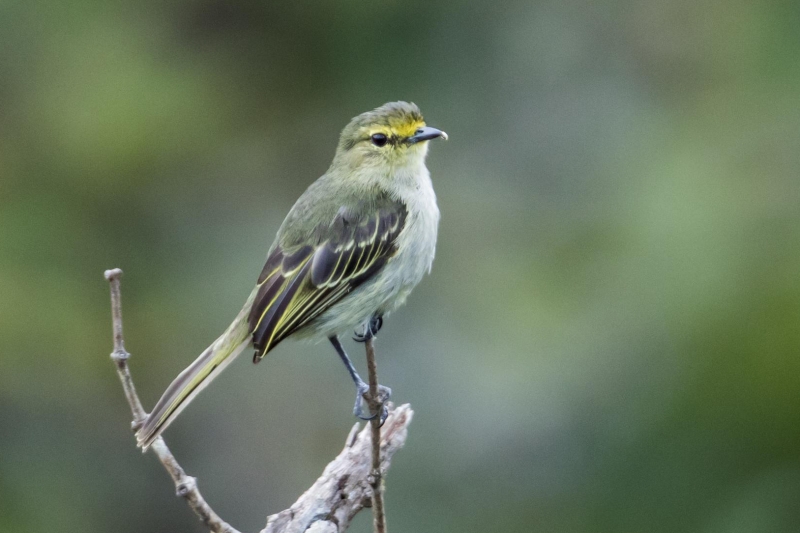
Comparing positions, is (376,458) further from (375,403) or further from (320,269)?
(320,269)

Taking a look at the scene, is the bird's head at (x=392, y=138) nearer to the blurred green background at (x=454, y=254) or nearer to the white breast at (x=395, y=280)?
the white breast at (x=395, y=280)

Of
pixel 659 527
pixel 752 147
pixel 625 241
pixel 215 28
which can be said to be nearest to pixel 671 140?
pixel 752 147

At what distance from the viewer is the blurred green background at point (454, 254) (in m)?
6.49

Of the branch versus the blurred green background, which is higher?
the blurred green background

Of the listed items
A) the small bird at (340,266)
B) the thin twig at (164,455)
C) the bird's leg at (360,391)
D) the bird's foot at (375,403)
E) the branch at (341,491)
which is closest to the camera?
the thin twig at (164,455)

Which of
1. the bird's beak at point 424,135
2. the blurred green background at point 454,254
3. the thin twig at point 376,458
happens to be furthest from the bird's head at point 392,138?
the blurred green background at point 454,254

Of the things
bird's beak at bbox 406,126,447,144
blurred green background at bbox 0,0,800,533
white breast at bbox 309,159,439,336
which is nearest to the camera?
white breast at bbox 309,159,439,336

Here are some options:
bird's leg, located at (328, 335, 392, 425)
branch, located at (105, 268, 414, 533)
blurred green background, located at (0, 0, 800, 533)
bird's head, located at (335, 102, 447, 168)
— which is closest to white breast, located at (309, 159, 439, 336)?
bird's leg, located at (328, 335, 392, 425)

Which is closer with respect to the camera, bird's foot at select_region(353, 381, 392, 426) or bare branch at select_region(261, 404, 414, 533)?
bird's foot at select_region(353, 381, 392, 426)

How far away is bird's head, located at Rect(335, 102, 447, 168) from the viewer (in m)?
5.39

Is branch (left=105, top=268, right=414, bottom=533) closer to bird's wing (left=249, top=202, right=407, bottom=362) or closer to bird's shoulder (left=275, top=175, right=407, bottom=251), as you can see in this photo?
bird's wing (left=249, top=202, right=407, bottom=362)

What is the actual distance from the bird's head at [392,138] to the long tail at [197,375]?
1.02 m

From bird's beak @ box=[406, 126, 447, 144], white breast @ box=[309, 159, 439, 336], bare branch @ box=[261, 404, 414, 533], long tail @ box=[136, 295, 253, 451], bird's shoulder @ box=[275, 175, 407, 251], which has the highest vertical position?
bird's beak @ box=[406, 126, 447, 144]

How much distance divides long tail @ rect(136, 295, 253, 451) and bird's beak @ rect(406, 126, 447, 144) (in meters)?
1.19
